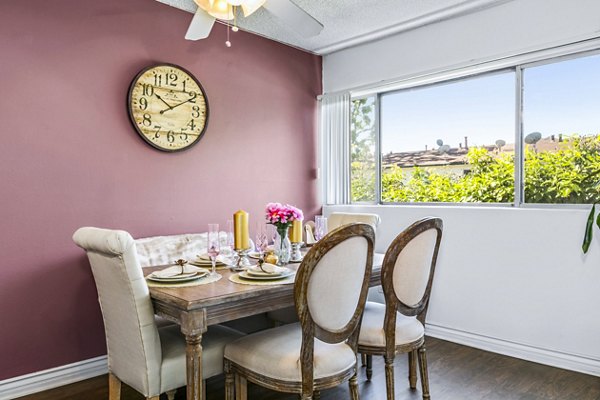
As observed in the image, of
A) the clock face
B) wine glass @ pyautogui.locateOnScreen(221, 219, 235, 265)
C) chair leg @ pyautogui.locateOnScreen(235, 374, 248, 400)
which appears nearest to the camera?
chair leg @ pyautogui.locateOnScreen(235, 374, 248, 400)

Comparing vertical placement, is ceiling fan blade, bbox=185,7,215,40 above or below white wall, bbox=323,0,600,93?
below

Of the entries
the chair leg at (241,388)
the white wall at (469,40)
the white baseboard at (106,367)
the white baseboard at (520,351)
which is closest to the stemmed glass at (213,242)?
the chair leg at (241,388)

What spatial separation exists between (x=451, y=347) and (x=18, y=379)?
9.68 ft

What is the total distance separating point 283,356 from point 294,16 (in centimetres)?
179

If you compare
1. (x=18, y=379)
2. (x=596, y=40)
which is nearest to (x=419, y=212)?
(x=596, y=40)

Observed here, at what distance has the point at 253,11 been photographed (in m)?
2.39

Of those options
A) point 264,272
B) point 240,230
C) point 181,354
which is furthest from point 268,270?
point 181,354

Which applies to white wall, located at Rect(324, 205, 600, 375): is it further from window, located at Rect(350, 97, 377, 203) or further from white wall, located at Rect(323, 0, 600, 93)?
white wall, located at Rect(323, 0, 600, 93)

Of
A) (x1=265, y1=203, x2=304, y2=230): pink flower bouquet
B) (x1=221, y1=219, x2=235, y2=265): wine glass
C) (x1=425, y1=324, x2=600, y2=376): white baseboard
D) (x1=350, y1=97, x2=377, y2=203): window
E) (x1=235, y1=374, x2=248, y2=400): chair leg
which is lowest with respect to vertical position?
(x1=425, y1=324, x2=600, y2=376): white baseboard

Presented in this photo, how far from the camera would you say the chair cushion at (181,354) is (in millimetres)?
1968

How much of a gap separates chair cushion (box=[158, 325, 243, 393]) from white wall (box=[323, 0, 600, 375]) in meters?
2.03

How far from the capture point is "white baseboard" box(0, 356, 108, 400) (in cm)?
260

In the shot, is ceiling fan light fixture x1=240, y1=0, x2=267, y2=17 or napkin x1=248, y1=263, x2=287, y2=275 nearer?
napkin x1=248, y1=263, x2=287, y2=275

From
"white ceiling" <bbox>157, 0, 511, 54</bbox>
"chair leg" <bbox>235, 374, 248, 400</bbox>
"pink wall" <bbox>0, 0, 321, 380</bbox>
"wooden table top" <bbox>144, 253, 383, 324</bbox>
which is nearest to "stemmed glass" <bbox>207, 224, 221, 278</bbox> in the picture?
"wooden table top" <bbox>144, 253, 383, 324</bbox>
